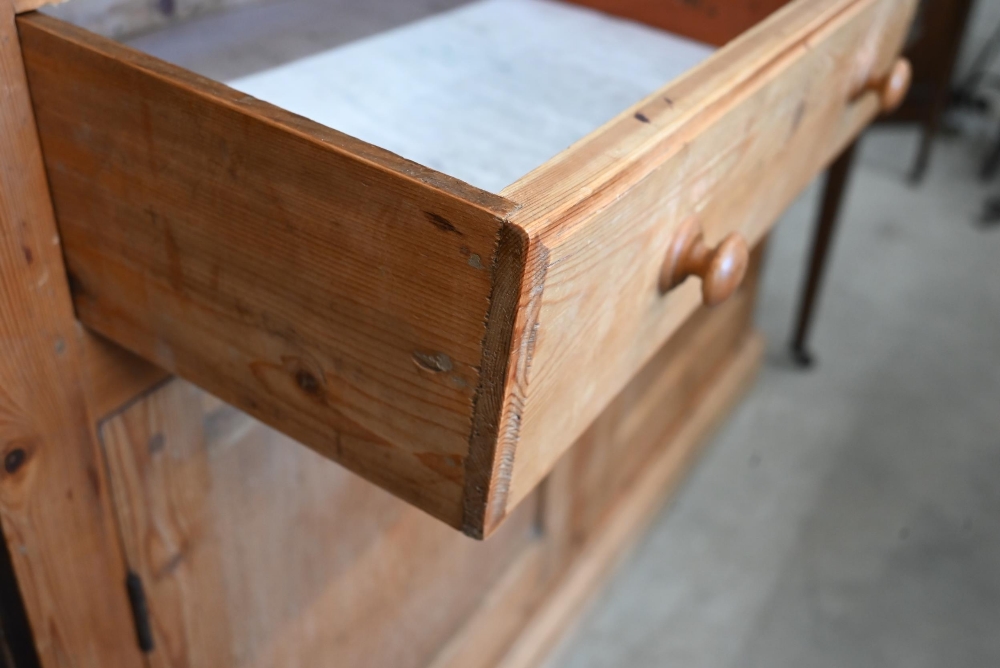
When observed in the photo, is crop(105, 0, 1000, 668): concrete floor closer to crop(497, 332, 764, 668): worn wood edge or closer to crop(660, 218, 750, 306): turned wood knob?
crop(497, 332, 764, 668): worn wood edge

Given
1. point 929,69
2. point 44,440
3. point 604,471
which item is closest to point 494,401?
point 44,440

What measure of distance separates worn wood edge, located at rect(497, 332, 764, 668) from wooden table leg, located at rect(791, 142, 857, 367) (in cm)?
10

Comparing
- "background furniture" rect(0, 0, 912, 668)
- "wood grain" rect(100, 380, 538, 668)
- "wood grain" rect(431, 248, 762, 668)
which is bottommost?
"wood grain" rect(431, 248, 762, 668)

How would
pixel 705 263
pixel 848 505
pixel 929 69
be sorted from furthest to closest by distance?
pixel 929 69 < pixel 848 505 < pixel 705 263

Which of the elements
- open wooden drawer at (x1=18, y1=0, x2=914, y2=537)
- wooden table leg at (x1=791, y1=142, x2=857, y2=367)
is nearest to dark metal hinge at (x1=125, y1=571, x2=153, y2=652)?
open wooden drawer at (x1=18, y1=0, x2=914, y2=537)

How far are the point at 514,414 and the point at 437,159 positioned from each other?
196 mm

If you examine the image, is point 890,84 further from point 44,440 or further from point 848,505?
point 848,505

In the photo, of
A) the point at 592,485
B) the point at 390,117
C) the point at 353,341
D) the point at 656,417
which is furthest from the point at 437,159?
the point at 656,417

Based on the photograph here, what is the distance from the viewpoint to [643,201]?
406 mm

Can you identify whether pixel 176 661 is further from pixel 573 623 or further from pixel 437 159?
pixel 573 623

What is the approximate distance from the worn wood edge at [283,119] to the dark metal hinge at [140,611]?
337 millimetres

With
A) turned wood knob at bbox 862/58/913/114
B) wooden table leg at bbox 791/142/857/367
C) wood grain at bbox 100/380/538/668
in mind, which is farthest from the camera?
wooden table leg at bbox 791/142/857/367

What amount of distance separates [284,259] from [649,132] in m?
0.17

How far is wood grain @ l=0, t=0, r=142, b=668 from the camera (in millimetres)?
458
